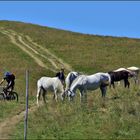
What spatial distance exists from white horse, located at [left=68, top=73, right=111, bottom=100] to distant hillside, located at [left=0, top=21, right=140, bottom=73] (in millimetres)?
33639

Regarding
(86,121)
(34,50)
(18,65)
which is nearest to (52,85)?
(86,121)

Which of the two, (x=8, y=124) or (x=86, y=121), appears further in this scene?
(x=86, y=121)

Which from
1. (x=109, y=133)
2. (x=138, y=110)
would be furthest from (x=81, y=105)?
(x=109, y=133)

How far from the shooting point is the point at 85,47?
83875mm

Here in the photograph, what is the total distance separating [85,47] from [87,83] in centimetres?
5515

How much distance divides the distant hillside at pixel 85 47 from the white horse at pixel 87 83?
1324 inches

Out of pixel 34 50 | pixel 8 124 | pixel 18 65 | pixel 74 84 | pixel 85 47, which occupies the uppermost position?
pixel 85 47

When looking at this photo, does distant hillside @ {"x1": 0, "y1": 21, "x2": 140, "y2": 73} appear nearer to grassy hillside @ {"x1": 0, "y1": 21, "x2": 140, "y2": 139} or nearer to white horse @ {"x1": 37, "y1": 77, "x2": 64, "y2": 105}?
grassy hillside @ {"x1": 0, "y1": 21, "x2": 140, "y2": 139}

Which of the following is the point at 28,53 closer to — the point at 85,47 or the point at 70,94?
the point at 85,47

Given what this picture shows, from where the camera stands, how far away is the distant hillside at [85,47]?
227ft

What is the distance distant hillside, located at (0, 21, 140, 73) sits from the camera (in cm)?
6912

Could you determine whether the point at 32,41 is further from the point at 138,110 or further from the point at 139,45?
the point at 138,110

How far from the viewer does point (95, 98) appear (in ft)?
95.0

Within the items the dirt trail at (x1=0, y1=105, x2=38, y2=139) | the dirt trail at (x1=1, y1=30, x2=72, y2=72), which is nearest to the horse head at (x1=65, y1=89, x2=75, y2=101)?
the dirt trail at (x1=0, y1=105, x2=38, y2=139)
